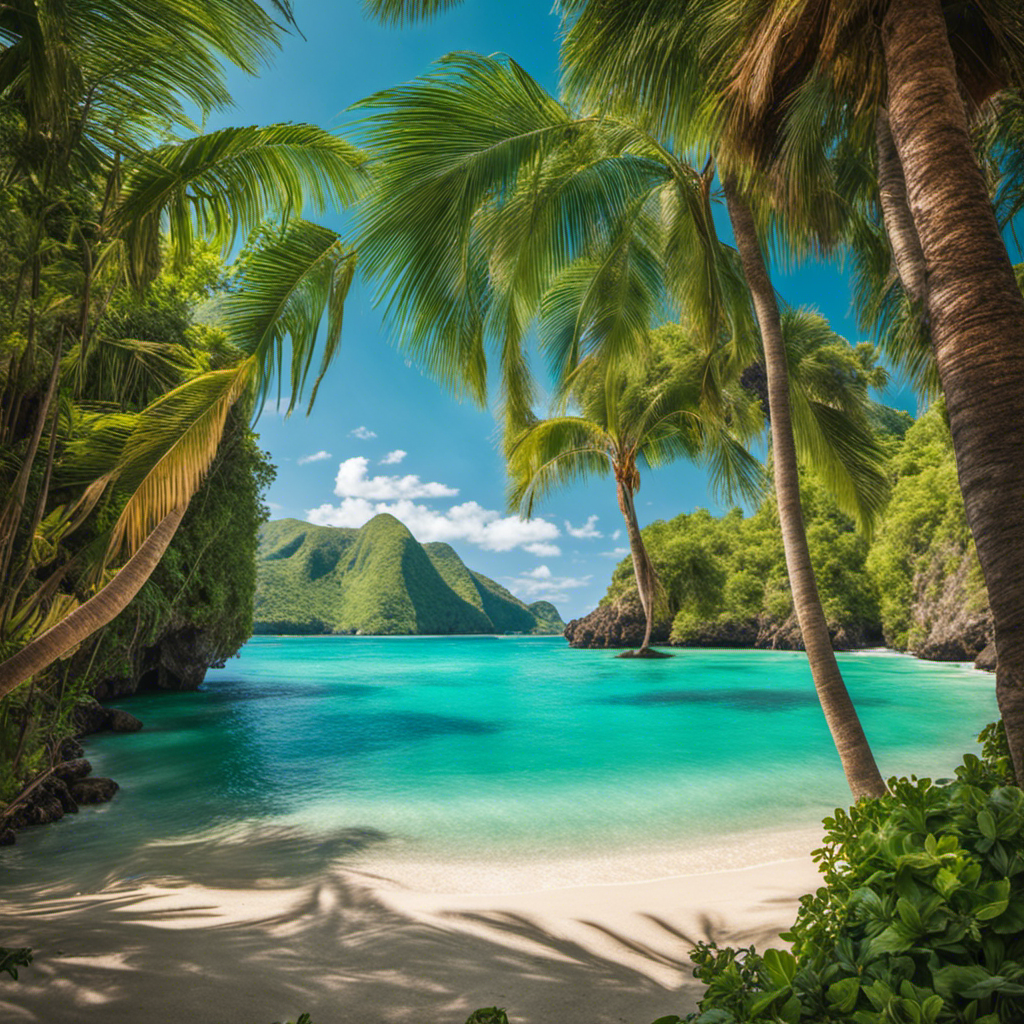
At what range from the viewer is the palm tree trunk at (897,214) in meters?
3.88

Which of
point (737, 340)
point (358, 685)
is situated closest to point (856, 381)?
point (737, 340)

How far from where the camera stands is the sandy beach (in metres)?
2.02

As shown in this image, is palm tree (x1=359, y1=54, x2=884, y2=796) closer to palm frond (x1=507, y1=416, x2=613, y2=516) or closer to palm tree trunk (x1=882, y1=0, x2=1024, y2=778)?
palm tree trunk (x1=882, y1=0, x2=1024, y2=778)

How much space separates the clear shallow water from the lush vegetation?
832 centimetres

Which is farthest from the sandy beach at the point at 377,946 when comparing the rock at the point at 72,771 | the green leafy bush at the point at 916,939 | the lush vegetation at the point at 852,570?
the lush vegetation at the point at 852,570

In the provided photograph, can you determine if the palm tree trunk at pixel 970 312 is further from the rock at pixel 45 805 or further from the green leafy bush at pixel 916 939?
the rock at pixel 45 805

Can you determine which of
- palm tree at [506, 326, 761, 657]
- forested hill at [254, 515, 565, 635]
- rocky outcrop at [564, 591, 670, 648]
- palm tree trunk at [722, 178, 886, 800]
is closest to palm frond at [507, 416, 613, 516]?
palm tree at [506, 326, 761, 657]

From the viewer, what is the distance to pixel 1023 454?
2.01 metres

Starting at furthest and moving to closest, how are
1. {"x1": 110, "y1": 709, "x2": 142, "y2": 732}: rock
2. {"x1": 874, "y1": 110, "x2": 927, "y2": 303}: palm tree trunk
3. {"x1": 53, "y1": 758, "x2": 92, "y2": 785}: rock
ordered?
1. {"x1": 110, "y1": 709, "x2": 142, "y2": 732}: rock
2. {"x1": 53, "y1": 758, "x2": 92, "y2": 785}: rock
3. {"x1": 874, "y1": 110, "x2": 927, "y2": 303}: palm tree trunk

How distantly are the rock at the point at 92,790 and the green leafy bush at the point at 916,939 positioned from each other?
22.7 ft

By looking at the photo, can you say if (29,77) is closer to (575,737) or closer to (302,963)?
(302,963)

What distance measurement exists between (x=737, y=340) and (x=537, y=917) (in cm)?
610

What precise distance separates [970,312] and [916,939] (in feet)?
6.68

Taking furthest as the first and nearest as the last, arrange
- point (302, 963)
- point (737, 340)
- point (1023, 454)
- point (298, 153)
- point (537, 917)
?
point (737, 340) < point (298, 153) < point (537, 917) < point (302, 963) < point (1023, 454)
